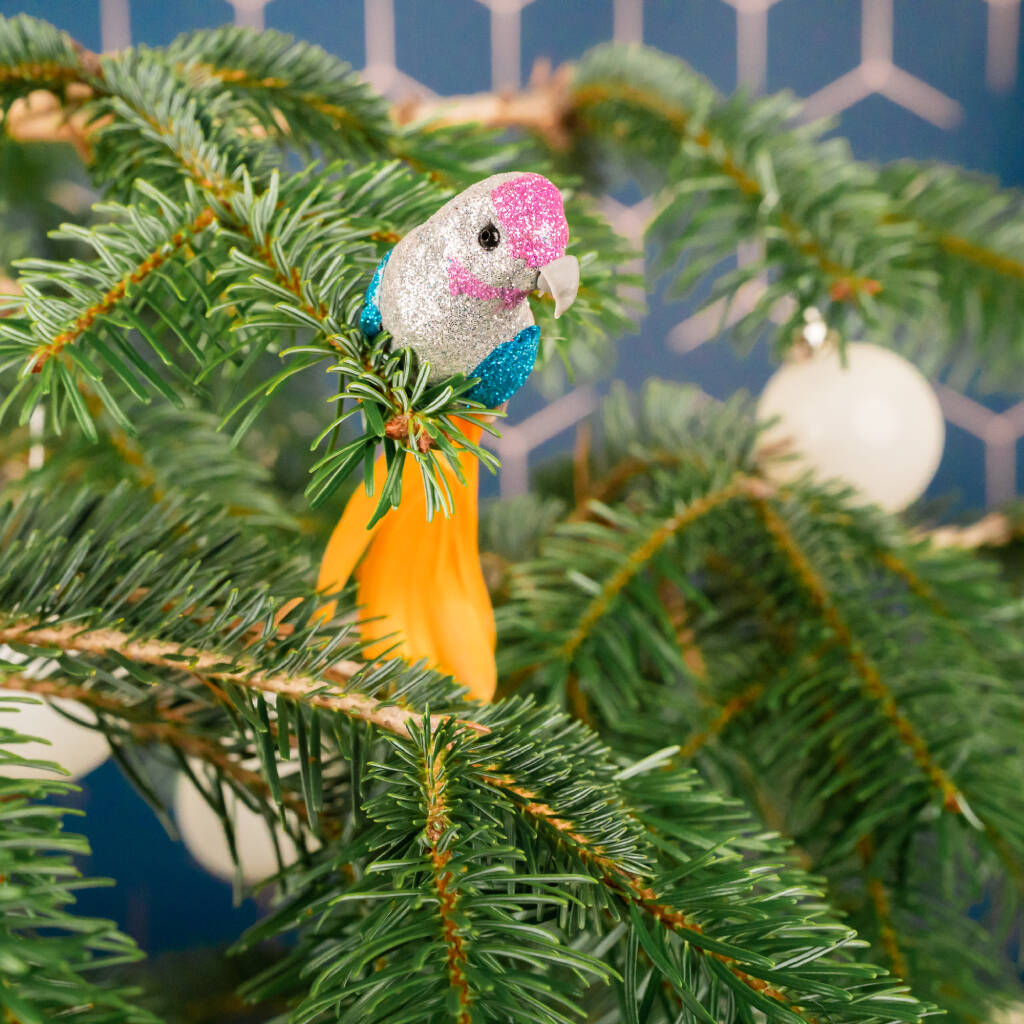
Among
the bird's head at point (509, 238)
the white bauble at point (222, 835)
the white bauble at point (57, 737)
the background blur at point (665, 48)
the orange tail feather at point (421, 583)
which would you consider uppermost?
the background blur at point (665, 48)

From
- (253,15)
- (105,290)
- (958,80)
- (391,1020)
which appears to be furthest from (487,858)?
(958,80)

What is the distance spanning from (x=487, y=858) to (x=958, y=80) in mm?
888

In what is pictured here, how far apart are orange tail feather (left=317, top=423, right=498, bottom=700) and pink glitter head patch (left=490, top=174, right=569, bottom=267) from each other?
0.21 feet

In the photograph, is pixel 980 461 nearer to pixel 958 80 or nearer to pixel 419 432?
pixel 958 80

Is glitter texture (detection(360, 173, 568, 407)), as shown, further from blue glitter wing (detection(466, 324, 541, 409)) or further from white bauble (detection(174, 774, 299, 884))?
white bauble (detection(174, 774, 299, 884))

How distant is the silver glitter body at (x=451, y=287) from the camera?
0.62 feet

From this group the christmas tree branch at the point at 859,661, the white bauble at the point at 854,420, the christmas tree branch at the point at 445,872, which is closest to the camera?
the christmas tree branch at the point at 445,872

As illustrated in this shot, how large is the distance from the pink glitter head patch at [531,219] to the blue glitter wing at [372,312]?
0.03 meters

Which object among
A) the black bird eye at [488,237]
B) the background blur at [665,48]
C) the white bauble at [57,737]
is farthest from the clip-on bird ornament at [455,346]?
the background blur at [665,48]

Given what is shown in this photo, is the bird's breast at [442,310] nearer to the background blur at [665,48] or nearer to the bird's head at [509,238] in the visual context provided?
the bird's head at [509,238]

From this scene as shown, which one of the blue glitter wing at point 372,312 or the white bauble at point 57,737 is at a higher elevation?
the blue glitter wing at point 372,312

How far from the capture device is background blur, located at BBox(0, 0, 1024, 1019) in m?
0.79

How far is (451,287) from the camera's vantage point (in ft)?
0.63

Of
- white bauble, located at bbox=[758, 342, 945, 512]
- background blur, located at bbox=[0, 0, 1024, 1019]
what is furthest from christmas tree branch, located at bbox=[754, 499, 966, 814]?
background blur, located at bbox=[0, 0, 1024, 1019]
